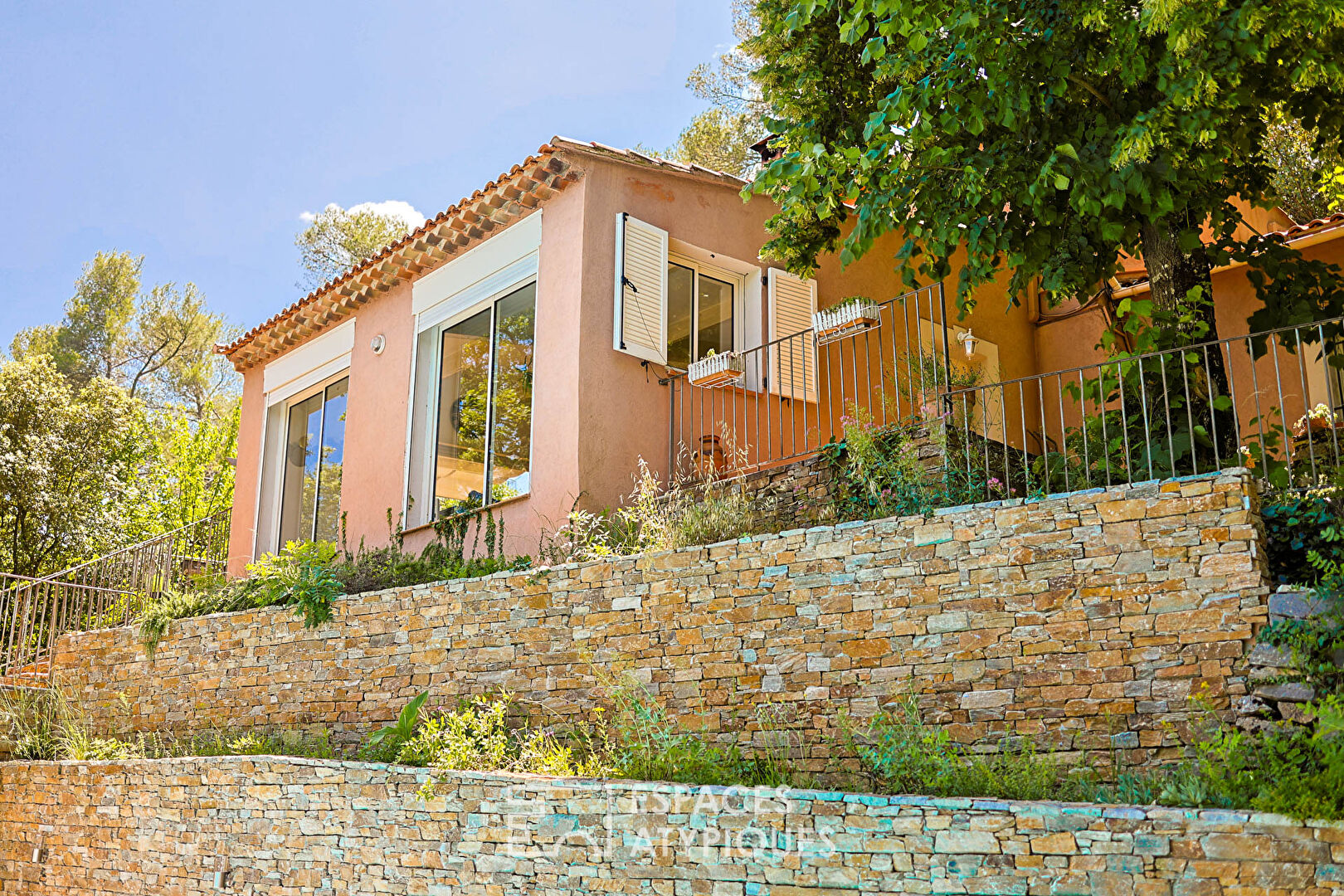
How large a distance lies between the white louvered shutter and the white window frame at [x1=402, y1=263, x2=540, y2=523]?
2256 mm

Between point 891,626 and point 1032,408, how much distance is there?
5.94m

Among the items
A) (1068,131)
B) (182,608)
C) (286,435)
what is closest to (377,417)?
(286,435)

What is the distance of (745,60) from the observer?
61.3ft

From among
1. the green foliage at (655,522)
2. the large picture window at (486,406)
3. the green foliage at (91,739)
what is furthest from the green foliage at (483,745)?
the large picture window at (486,406)

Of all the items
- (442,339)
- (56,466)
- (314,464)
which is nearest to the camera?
(442,339)

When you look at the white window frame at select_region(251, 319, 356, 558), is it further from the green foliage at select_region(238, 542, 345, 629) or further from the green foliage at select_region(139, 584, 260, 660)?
the green foliage at select_region(139, 584, 260, 660)

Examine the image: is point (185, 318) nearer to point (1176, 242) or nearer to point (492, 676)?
point (492, 676)

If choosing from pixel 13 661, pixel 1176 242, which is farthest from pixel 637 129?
pixel 1176 242

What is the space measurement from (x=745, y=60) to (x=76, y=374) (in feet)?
52.8

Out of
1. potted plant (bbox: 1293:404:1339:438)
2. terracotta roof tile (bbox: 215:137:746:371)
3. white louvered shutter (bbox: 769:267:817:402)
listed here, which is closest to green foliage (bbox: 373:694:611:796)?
white louvered shutter (bbox: 769:267:817:402)

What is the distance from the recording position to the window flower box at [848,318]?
28.6 ft

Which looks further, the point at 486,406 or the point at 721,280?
the point at 721,280

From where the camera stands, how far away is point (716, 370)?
8.91 m

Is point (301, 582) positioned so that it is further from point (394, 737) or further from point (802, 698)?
point (802, 698)
